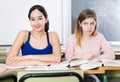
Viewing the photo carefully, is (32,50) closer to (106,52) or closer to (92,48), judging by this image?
(92,48)

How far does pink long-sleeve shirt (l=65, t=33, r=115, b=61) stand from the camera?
2.83 meters

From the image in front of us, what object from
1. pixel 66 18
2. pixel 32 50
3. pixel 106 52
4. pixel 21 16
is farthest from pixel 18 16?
pixel 106 52

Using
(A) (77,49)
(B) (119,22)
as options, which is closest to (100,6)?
(B) (119,22)

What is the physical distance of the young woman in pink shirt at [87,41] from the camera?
281cm

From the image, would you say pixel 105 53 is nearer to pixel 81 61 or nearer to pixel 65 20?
pixel 81 61

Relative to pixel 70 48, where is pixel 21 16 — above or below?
above

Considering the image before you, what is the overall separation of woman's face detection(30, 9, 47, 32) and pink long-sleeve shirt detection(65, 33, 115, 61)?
406mm

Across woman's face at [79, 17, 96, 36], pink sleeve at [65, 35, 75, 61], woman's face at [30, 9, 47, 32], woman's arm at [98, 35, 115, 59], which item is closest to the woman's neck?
woman's face at [30, 9, 47, 32]

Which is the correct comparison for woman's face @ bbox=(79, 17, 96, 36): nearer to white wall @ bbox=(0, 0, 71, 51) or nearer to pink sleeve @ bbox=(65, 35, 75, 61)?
pink sleeve @ bbox=(65, 35, 75, 61)

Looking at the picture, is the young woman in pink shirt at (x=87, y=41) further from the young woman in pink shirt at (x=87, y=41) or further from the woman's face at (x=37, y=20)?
the woman's face at (x=37, y=20)

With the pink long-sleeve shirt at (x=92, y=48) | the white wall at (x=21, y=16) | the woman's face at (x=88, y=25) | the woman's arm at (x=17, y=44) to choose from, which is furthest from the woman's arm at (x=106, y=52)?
the white wall at (x=21, y=16)

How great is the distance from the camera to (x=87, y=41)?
296 centimetres

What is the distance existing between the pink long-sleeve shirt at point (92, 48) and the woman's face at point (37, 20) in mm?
406

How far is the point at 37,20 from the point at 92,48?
0.75 meters
